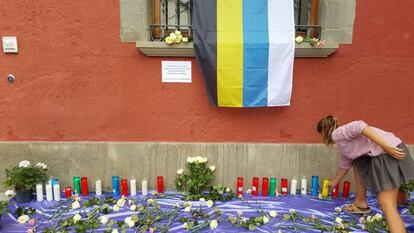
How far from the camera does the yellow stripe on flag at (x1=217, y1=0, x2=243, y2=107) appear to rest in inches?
145

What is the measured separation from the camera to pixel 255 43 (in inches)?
145

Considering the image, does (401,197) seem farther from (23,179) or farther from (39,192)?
(23,179)

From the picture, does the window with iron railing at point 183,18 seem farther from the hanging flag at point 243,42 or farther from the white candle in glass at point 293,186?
the white candle in glass at point 293,186

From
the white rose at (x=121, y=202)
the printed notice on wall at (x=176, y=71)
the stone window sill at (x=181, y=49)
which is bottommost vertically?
the white rose at (x=121, y=202)

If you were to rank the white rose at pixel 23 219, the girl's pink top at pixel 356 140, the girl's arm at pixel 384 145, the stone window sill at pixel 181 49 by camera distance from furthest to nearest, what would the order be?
the stone window sill at pixel 181 49, the white rose at pixel 23 219, the girl's pink top at pixel 356 140, the girl's arm at pixel 384 145

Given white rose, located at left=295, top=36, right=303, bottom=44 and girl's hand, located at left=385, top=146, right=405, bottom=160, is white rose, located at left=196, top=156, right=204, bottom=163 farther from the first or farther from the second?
girl's hand, located at left=385, top=146, right=405, bottom=160

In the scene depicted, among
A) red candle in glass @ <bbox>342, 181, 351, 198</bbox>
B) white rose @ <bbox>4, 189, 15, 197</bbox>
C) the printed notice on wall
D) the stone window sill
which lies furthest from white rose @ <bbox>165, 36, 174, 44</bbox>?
red candle in glass @ <bbox>342, 181, 351, 198</bbox>

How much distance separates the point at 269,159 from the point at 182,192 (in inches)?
45.7

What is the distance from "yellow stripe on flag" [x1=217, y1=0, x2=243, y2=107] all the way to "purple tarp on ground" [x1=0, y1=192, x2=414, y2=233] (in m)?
1.39

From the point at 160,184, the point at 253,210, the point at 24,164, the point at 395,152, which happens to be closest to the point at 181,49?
the point at 160,184

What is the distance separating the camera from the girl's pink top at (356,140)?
3.01m

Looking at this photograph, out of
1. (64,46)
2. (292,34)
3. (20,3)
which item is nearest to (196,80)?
(292,34)

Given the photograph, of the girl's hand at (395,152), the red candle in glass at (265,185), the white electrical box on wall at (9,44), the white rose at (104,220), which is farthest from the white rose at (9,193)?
the girl's hand at (395,152)

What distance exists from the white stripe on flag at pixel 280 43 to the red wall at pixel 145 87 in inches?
10.6
